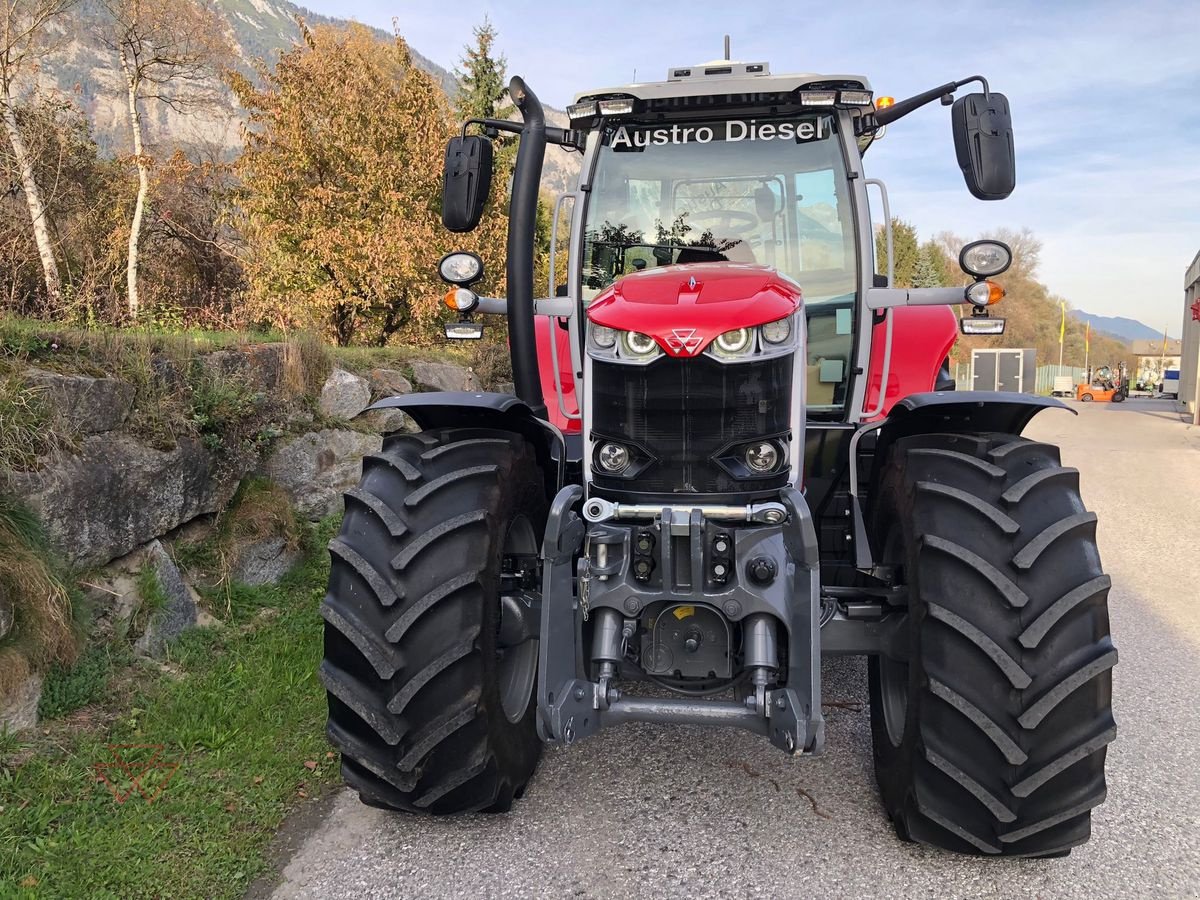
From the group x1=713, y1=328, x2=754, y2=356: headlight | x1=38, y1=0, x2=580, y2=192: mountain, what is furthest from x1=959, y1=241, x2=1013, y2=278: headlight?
x1=38, y1=0, x2=580, y2=192: mountain

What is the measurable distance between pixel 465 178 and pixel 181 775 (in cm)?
250

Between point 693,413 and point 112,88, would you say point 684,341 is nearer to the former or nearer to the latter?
point 693,413

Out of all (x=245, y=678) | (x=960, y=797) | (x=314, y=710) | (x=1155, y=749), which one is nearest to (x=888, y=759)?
(x=960, y=797)

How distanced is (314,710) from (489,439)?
168 cm

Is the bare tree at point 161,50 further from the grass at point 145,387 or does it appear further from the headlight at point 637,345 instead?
the headlight at point 637,345

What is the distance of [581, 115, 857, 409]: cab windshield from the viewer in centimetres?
364

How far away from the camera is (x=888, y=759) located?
9.29 ft

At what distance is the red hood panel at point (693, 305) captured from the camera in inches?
104

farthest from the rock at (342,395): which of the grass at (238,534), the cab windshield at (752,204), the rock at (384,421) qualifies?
the cab windshield at (752,204)

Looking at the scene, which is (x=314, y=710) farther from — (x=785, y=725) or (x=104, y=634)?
(x=785, y=725)

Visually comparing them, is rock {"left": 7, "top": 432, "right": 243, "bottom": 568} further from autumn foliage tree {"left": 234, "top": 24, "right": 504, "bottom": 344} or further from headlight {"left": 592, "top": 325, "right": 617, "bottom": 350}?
autumn foliage tree {"left": 234, "top": 24, "right": 504, "bottom": 344}

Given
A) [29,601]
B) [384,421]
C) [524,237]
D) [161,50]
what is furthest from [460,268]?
[161,50]

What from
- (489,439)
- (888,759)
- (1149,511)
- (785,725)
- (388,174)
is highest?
(388,174)

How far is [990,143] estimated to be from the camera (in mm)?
3047
